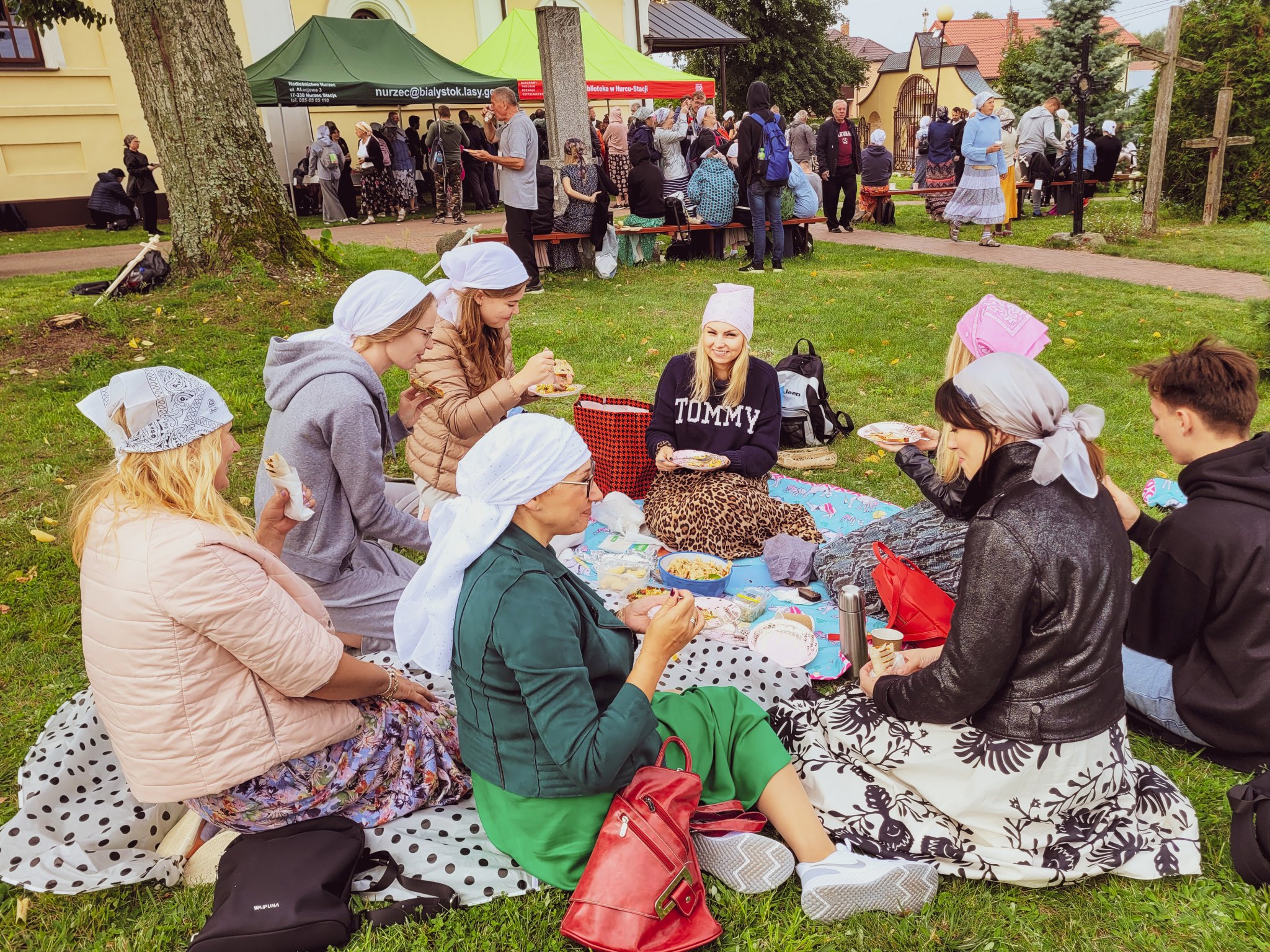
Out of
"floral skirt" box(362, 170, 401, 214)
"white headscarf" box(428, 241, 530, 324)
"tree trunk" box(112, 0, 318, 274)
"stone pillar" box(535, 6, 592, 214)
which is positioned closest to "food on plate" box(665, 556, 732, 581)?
"white headscarf" box(428, 241, 530, 324)

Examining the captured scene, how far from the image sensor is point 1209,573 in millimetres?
2945

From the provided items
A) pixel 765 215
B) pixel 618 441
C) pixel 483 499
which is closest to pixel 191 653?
pixel 483 499

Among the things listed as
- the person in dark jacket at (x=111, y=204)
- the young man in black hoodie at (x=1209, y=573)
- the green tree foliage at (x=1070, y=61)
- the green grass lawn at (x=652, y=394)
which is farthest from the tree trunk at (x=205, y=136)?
the green tree foliage at (x=1070, y=61)

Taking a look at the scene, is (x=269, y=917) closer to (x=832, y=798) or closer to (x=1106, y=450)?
(x=832, y=798)

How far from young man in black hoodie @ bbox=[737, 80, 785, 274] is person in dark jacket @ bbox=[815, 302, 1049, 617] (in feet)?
27.3

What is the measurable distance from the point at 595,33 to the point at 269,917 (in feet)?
69.0

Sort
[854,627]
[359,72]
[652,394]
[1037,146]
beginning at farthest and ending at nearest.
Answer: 1. [1037,146]
2. [359,72]
3. [652,394]
4. [854,627]

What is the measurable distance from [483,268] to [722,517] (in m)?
1.84

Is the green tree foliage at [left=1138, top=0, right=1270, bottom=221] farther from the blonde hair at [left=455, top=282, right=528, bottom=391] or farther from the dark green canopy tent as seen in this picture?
the blonde hair at [left=455, top=282, right=528, bottom=391]

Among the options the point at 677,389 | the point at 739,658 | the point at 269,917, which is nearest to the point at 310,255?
the point at 677,389

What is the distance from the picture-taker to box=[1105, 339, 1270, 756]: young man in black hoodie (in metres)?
2.90

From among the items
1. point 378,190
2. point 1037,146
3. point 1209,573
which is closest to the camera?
point 1209,573

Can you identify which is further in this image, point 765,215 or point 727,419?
point 765,215

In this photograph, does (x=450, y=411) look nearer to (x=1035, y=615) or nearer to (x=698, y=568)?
(x=698, y=568)
